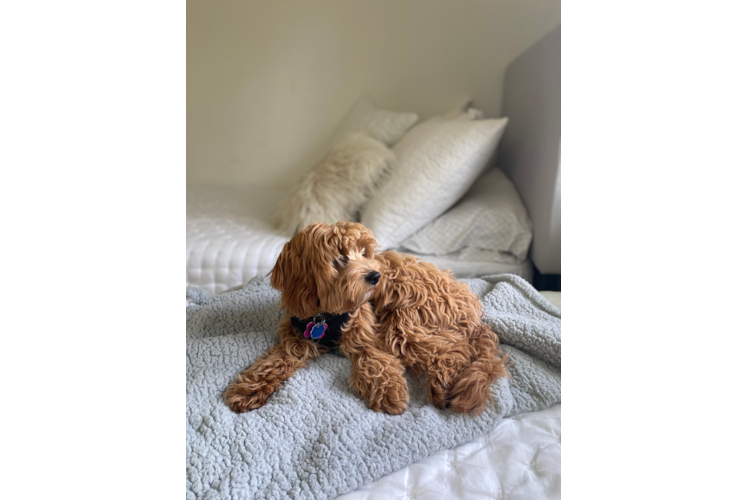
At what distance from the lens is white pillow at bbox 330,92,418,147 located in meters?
1.44

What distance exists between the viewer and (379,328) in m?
0.66

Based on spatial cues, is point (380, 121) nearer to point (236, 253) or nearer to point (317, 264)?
point (236, 253)

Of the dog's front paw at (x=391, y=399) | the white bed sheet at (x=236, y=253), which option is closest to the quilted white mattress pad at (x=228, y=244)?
the white bed sheet at (x=236, y=253)

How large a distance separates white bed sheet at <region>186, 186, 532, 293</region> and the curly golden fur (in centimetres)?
47

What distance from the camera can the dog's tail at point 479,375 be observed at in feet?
1.84

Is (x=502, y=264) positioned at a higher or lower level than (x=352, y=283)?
lower

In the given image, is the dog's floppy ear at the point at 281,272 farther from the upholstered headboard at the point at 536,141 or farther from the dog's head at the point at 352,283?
the upholstered headboard at the point at 536,141

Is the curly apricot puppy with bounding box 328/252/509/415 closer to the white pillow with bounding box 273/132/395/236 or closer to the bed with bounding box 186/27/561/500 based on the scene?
the bed with bounding box 186/27/561/500

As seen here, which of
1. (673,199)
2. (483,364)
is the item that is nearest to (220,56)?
(483,364)

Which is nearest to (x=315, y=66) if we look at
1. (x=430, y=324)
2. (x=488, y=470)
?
(x=430, y=324)

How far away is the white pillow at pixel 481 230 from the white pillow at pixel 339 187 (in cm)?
22

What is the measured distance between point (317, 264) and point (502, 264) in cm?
72
